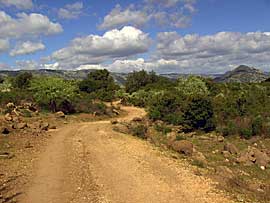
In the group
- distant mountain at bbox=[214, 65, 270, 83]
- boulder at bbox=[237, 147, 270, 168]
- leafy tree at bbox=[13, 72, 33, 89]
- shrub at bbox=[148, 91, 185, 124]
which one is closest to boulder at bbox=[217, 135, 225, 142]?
boulder at bbox=[237, 147, 270, 168]

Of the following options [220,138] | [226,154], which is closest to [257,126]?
[220,138]

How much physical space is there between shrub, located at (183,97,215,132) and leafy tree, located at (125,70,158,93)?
125 feet

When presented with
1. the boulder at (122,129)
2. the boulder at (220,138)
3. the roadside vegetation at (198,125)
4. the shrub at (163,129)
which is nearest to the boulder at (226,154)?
the roadside vegetation at (198,125)

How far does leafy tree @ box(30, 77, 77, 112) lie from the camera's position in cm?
3834

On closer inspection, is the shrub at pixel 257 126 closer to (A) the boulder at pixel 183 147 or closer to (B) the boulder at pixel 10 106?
(A) the boulder at pixel 183 147

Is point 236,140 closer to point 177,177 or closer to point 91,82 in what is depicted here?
point 177,177

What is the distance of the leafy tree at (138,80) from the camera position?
6988cm

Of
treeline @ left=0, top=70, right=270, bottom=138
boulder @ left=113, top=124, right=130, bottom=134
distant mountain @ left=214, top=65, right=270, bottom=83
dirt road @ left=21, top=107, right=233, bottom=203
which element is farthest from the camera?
distant mountain @ left=214, top=65, right=270, bottom=83

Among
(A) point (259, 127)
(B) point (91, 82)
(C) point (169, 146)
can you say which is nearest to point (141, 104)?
(B) point (91, 82)

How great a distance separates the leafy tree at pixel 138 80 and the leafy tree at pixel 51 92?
28976 millimetres

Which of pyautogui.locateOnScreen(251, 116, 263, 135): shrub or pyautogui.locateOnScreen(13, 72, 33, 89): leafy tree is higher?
pyautogui.locateOnScreen(13, 72, 33, 89): leafy tree

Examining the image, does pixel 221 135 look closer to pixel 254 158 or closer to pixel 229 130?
pixel 229 130

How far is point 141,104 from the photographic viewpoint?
5522cm

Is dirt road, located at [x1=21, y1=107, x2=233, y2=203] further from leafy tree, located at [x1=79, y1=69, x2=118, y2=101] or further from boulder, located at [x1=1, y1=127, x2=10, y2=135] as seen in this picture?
leafy tree, located at [x1=79, y1=69, x2=118, y2=101]
